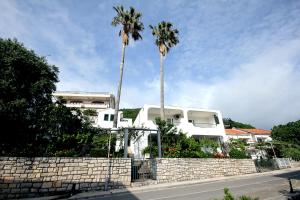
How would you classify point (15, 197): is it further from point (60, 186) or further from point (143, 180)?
point (143, 180)

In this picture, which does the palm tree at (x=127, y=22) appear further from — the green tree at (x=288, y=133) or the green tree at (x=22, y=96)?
the green tree at (x=288, y=133)

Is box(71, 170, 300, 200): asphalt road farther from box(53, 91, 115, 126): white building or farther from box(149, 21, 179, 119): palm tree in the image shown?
box(53, 91, 115, 126): white building

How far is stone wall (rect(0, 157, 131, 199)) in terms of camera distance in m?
9.36

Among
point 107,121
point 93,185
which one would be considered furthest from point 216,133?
point 93,185

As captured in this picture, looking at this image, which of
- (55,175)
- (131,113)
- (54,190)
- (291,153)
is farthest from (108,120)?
(291,153)

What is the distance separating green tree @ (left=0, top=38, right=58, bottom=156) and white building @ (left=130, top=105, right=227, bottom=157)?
12.0 meters

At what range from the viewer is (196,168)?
614 inches

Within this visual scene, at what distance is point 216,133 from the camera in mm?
26859

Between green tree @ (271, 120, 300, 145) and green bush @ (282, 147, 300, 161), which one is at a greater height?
green tree @ (271, 120, 300, 145)

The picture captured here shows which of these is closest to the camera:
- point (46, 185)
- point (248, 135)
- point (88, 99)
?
point (46, 185)

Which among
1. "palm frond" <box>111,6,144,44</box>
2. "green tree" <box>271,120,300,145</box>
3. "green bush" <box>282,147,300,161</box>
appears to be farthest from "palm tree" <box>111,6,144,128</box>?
"green tree" <box>271,120,300,145</box>

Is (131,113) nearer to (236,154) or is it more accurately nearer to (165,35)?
(165,35)

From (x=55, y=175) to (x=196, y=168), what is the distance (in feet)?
34.9

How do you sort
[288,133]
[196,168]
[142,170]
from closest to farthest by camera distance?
[142,170]
[196,168]
[288,133]
